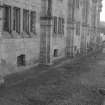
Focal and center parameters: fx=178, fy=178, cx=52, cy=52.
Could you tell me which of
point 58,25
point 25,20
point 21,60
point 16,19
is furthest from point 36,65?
point 58,25

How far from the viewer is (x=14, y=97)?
755 cm

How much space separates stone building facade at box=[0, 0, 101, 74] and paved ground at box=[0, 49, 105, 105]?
144 centimetres

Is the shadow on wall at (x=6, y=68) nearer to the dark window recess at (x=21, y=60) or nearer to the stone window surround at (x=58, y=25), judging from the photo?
the dark window recess at (x=21, y=60)

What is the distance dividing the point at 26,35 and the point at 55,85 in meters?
4.51

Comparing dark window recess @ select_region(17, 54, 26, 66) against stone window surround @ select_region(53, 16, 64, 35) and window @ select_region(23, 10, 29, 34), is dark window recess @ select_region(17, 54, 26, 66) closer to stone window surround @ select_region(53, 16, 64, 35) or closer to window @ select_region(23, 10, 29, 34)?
window @ select_region(23, 10, 29, 34)

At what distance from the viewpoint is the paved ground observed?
730 cm

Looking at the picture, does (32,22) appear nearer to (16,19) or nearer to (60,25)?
(16,19)

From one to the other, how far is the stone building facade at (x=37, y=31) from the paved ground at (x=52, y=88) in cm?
A: 144

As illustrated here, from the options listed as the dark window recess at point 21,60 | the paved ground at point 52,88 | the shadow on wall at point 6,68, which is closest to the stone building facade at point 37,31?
the dark window recess at point 21,60

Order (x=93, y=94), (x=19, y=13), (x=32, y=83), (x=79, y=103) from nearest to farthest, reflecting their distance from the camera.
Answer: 1. (x=79, y=103)
2. (x=93, y=94)
3. (x=32, y=83)
4. (x=19, y=13)

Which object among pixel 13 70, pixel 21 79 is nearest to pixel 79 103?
pixel 21 79

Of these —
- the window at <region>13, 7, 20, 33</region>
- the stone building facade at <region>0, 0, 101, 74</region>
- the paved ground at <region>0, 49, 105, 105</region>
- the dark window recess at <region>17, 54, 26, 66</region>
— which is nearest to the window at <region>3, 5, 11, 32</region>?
the stone building facade at <region>0, 0, 101, 74</region>

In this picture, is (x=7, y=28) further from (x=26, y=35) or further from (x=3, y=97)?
(x=3, y=97)

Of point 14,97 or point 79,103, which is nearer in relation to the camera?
point 79,103
